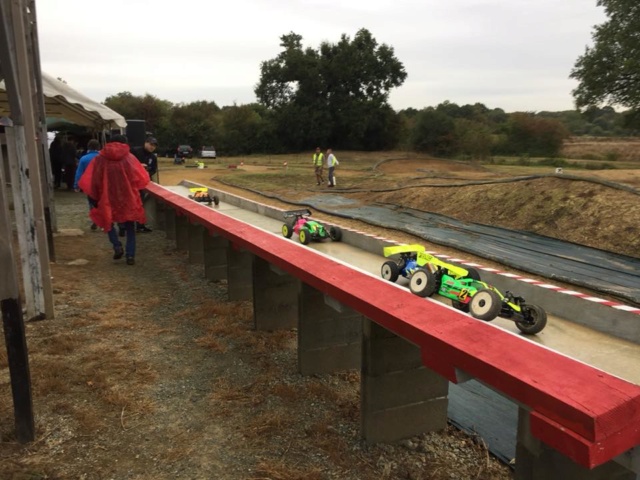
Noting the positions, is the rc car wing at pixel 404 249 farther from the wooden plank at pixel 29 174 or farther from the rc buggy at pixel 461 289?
the wooden plank at pixel 29 174

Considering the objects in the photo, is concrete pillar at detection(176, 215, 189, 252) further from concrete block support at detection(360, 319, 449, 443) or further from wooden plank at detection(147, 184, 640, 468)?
concrete block support at detection(360, 319, 449, 443)

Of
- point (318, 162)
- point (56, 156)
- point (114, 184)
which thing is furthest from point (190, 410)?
point (318, 162)

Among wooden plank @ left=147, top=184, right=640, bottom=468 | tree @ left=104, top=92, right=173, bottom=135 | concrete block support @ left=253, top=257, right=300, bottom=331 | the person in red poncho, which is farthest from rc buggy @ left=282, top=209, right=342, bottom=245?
tree @ left=104, top=92, right=173, bottom=135

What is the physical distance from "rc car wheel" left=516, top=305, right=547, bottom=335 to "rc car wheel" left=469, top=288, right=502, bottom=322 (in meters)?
0.19

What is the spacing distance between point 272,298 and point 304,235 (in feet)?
2.73

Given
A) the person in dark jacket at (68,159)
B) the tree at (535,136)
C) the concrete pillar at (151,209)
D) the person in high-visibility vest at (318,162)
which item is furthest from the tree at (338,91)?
the concrete pillar at (151,209)

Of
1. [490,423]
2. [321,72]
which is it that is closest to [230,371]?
[490,423]

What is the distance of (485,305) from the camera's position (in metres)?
3.04

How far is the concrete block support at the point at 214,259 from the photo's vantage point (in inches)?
290

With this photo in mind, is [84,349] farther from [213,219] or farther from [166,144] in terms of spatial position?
[166,144]

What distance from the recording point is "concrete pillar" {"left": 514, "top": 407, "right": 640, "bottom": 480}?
7.67ft

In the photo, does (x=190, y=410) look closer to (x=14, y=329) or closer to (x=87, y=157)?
(x=14, y=329)

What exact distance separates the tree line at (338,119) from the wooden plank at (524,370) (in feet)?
134

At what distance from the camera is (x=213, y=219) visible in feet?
20.5
